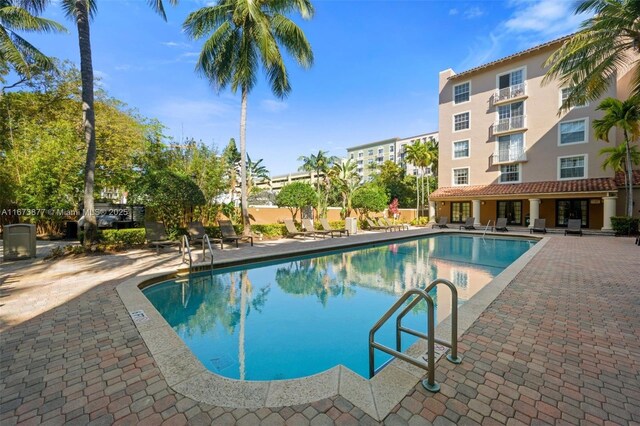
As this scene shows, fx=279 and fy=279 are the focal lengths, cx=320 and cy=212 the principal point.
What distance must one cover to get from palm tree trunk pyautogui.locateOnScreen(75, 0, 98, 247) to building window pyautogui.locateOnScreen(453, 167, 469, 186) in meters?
28.1

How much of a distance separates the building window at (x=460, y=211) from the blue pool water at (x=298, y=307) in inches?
645

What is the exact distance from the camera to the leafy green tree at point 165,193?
12.3 m

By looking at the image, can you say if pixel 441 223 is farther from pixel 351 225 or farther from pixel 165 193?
pixel 165 193

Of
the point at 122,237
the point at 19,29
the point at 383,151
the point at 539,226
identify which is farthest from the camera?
the point at 383,151

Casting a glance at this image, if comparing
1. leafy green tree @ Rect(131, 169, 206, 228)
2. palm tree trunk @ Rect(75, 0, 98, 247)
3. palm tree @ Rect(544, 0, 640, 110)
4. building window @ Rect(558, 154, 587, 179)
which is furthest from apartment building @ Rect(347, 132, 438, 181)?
palm tree trunk @ Rect(75, 0, 98, 247)

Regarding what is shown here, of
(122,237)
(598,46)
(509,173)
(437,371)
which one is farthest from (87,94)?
(509,173)

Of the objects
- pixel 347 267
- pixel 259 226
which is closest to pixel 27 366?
pixel 347 267

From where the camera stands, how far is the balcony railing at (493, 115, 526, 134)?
23906 millimetres

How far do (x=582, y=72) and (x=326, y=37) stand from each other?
12.1m

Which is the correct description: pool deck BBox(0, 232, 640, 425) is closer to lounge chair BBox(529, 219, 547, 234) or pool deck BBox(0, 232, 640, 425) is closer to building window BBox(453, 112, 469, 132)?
lounge chair BBox(529, 219, 547, 234)

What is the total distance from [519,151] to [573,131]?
3.60 meters

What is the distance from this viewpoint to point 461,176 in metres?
27.5

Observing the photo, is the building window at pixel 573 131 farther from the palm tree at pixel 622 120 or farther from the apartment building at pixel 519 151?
the palm tree at pixel 622 120

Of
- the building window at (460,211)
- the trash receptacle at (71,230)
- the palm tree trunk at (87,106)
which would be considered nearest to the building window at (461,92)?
the building window at (460,211)
